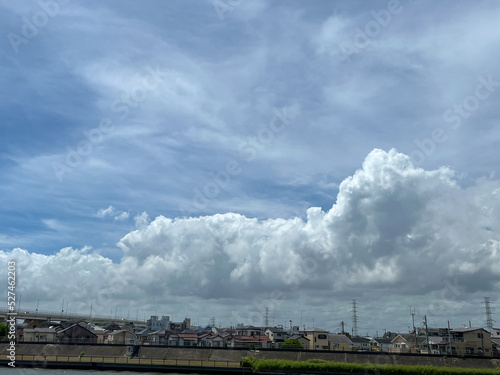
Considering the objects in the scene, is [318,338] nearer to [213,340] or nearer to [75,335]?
[213,340]

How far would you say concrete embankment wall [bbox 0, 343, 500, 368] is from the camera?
213 ft

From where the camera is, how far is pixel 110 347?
7394cm

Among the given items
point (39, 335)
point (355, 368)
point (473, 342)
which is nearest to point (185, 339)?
point (39, 335)

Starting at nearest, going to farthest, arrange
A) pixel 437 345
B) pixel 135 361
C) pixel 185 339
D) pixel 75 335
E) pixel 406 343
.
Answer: pixel 135 361, pixel 437 345, pixel 75 335, pixel 185 339, pixel 406 343

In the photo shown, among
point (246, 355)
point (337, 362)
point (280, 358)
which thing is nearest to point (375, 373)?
point (337, 362)

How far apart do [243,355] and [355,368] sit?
16360 millimetres

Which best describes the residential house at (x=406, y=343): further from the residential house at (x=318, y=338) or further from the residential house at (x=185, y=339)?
the residential house at (x=185, y=339)

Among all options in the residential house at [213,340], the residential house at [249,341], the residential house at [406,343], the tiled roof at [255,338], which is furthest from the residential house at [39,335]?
the residential house at [406,343]

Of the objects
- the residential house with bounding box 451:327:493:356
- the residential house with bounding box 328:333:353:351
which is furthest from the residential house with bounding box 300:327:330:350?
the residential house with bounding box 451:327:493:356

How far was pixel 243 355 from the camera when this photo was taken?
67.6m

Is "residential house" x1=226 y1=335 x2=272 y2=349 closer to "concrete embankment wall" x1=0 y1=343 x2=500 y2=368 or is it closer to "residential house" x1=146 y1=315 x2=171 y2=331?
"concrete embankment wall" x1=0 y1=343 x2=500 y2=368

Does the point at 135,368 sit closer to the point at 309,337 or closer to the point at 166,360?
the point at 166,360

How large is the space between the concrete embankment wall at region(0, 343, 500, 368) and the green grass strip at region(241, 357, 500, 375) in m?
3.79

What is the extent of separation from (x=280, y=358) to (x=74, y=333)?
4881 centimetres
